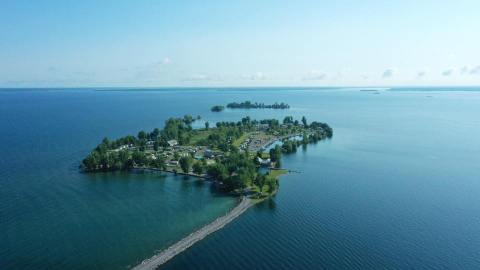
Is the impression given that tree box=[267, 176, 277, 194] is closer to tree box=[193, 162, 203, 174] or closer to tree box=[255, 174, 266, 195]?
tree box=[255, 174, 266, 195]

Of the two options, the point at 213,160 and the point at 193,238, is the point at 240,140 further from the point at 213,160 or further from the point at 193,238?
the point at 193,238

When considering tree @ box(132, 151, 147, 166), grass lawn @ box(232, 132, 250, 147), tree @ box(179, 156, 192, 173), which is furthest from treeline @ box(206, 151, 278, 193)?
grass lawn @ box(232, 132, 250, 147)

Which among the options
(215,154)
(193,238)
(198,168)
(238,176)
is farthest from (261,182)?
(215,154)

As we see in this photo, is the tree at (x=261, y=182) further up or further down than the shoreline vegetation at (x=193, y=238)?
further up

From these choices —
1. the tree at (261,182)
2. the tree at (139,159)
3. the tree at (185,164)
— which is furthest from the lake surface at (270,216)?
the tree at (139,159)

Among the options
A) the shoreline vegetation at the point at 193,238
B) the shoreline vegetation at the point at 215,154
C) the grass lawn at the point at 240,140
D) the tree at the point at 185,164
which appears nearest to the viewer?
the shoreline vegetation at the point at 193,238

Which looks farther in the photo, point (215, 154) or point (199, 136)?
point (199, 136)

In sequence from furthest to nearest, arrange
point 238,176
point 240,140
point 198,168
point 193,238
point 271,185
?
point 240,140
point 198,168
point 238,176
point 271,185
point 193,238

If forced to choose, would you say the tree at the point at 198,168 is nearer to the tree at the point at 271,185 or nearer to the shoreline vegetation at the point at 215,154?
the shoreline vegetation at the point at 215,154

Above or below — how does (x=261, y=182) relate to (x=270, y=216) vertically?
above

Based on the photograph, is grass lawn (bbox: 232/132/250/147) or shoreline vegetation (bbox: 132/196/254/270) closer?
shoreline vegetation (bbox: 132/196/254/270)
